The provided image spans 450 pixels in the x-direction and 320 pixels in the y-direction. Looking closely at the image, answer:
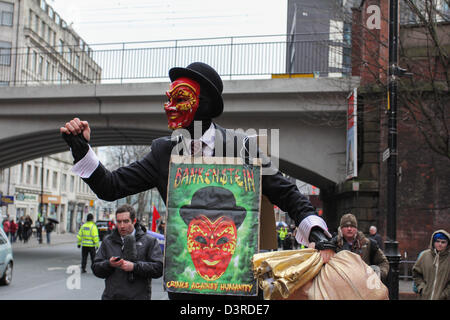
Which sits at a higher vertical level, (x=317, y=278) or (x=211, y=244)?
(x=211, y=244)

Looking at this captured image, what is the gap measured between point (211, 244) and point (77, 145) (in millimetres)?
797

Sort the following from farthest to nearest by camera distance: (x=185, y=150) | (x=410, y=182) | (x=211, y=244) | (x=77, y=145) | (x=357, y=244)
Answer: (x=410, y=182) → (x=357, y=244) → (x=185, y=150) → (x=77, y=145) → (x=211, y=244)

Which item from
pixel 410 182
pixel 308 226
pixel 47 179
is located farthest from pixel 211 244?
pixel 47 179

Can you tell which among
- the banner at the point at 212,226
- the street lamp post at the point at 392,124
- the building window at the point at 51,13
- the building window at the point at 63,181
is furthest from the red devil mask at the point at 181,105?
the building window at the point at 63,181

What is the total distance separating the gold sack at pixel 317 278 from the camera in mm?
2057

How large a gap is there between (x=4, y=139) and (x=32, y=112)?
73.1 inches

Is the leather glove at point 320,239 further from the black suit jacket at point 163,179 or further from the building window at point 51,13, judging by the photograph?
the building window at point 51,13

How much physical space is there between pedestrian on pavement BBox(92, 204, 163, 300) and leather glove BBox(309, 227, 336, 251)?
2.88 metres

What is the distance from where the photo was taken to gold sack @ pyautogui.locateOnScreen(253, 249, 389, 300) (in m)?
2.06

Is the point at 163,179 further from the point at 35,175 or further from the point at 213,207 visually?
the point at 35,175

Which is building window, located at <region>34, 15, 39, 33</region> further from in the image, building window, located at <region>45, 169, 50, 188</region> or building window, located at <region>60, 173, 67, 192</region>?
building window, located at <region>60, 173, 67, 192</region>

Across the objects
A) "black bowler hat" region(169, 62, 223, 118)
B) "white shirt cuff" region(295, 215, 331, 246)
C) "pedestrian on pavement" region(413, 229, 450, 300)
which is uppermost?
"black bowler hat" region(169, 62, 223, 118)

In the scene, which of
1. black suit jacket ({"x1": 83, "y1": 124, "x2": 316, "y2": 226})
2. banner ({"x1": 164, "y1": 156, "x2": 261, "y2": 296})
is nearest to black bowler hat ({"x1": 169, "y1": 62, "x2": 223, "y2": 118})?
black suit jacket ({"x1": 83, "y1": 124, "x2": 316, "y2": 226})

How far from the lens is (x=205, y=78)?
Answer: 278 cm
